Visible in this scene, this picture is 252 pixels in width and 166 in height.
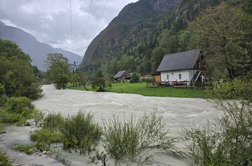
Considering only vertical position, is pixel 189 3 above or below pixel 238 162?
above

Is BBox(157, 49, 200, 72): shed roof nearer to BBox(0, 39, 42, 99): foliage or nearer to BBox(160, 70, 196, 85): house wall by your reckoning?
BBox(160, 70, 196, 85): house wall

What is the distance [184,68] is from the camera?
1055 inches

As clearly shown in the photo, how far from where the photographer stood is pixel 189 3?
121m

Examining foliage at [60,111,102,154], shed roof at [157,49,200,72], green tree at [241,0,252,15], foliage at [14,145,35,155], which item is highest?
green tree at [241,0,252,15]

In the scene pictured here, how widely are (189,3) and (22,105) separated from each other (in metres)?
148

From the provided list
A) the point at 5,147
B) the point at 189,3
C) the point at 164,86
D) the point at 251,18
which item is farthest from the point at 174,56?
the point at 189,3

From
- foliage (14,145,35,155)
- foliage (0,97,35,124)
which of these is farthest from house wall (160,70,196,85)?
foliage (14,145,35,155)

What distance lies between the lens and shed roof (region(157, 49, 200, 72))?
87.4 feet

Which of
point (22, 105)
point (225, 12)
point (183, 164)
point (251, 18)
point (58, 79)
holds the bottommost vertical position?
point (183, 164)

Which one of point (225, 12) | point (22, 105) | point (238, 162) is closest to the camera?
point (238, 162)

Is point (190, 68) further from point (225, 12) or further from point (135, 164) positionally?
point (135, 164)

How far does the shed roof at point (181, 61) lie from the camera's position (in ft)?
87.4

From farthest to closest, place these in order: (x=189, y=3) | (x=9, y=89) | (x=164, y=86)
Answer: (x=189, y=3) → (x=164, y=86) → (x=9, y=89)

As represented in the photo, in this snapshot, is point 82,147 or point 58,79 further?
point 58,79
